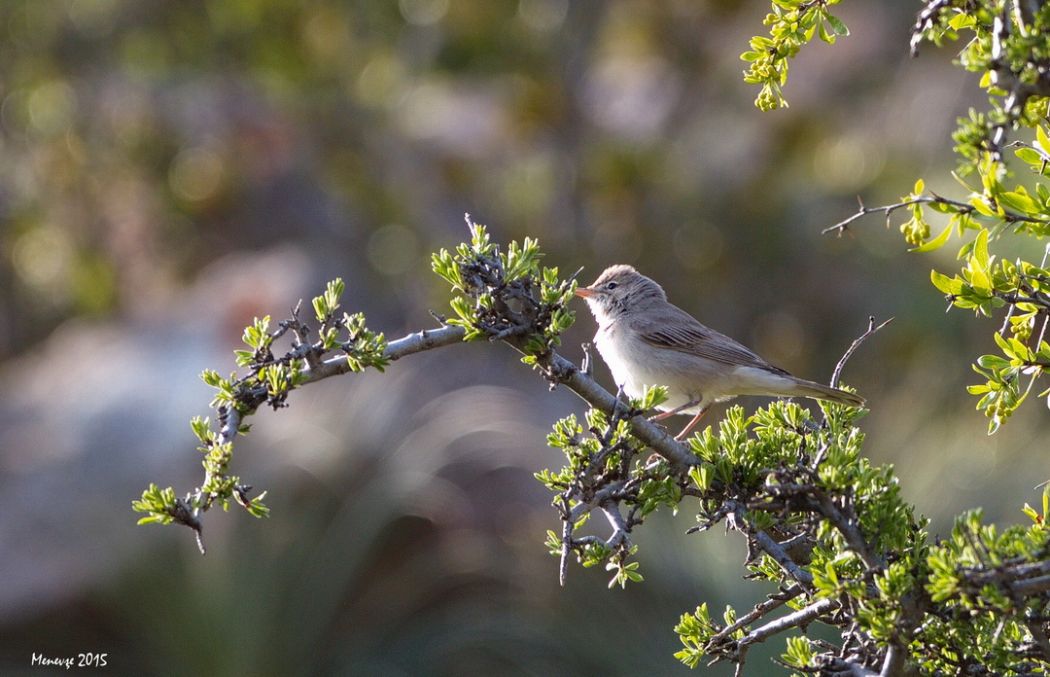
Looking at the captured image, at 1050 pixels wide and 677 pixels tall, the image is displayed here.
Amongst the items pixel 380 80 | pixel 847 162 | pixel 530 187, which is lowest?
pixel 847 162

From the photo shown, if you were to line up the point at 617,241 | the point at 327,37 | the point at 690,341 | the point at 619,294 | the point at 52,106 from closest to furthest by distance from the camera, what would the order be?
the point at 690,341 < the point at 619,294 < the point at 617,241 < the point at 52,106 < the point at 327,37

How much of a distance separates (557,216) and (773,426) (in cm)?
1090

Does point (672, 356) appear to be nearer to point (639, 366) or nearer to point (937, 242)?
point (639, 366)

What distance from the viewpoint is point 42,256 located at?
15.9 metres

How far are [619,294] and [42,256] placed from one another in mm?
12040

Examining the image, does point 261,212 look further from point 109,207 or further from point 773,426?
point 773,426

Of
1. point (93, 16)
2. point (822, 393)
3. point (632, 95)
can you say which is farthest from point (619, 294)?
point (632, 95)

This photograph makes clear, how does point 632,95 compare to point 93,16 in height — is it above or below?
below

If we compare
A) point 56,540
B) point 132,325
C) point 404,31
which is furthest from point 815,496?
point 404,31

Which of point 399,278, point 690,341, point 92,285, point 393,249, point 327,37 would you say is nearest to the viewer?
point 690,341

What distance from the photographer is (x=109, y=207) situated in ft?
52.5

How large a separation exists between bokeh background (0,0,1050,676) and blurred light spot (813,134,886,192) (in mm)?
70

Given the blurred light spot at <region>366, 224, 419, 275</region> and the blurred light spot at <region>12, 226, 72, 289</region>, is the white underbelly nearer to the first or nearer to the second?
the blurred light spot at <region>366, 224, 419, 275</region>

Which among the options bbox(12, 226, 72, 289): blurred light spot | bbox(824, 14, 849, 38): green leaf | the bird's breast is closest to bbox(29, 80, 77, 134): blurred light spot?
bbox(12, 226, 72, 289): blurred light spot
